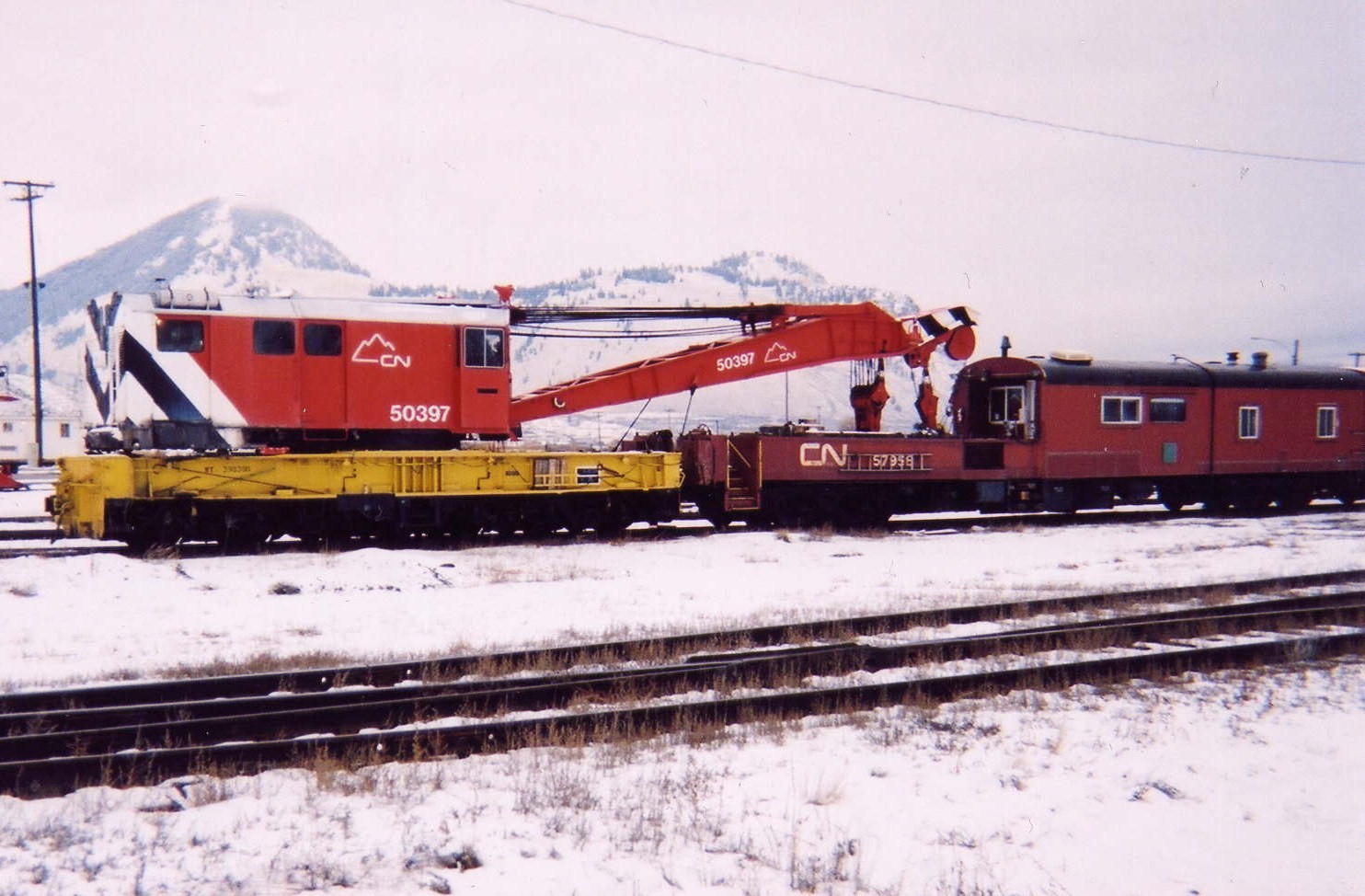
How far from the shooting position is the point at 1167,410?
22562mm

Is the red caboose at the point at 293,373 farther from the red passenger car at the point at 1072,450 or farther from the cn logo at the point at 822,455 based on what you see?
the cn logo at the point at 822,455

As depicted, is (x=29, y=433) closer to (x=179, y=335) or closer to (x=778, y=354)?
(x=179, y=335)

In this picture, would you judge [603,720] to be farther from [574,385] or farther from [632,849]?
[574,385]

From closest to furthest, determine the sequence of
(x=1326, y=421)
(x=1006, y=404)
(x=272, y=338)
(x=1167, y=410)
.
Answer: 1. (x=272, y=338)
2. (x=1006, y=404)
3. (x=1167, y=410)
4. (x=1326, y=421)

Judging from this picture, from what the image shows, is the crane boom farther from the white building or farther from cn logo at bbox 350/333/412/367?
the white building

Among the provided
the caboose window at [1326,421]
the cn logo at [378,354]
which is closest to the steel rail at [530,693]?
the cn logo at [378,354]

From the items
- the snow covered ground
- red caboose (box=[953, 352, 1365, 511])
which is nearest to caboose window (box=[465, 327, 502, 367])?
the snow covered ground

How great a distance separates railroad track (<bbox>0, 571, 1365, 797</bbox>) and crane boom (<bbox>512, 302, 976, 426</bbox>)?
9390 mm

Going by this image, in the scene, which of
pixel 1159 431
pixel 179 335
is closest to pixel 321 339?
pixel 179 335

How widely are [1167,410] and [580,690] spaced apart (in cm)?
1953

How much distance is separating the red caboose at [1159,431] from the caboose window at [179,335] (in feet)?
47.3

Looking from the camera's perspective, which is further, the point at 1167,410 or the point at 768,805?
the point at 1167,410

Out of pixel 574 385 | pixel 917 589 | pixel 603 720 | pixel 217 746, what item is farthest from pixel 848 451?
pixel 217 746

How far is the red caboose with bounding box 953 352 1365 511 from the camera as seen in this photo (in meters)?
21.3
